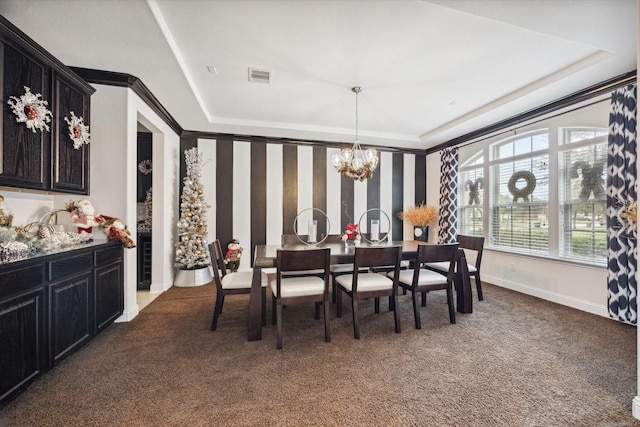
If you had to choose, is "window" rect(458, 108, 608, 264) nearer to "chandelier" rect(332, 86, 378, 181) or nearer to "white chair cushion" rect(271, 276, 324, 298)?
"chandelier" rect(332, 86, 378, 181)

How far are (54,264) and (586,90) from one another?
5476mm

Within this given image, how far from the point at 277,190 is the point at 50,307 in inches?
146

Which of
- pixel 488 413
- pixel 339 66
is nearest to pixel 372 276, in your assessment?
pixel 488 413

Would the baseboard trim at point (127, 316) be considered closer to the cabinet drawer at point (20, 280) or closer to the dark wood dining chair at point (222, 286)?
the dark wood dining chair at point (222, 286)

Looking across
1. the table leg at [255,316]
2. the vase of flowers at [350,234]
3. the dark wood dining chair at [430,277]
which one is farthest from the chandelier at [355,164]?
the table leg at [255,316]

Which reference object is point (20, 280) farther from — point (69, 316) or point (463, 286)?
point (463, 286)

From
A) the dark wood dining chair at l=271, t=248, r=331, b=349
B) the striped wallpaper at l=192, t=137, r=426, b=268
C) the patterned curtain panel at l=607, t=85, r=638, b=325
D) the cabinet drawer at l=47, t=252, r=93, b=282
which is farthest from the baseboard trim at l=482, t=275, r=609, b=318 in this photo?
the cabinet drawer at l=47, t=252, r=93, b=282

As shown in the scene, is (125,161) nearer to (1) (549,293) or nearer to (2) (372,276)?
(2) (372,276)

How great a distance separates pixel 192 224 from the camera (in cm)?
429

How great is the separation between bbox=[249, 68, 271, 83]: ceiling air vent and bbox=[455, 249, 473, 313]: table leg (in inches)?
117

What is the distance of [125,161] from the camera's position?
2.86 m

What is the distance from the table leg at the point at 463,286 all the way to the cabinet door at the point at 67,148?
3998mm

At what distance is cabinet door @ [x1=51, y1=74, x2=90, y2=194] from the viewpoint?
2.25m

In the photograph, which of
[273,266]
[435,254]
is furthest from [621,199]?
[273,266]
